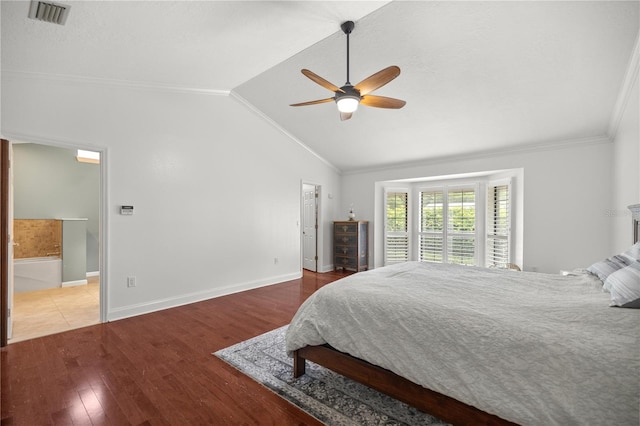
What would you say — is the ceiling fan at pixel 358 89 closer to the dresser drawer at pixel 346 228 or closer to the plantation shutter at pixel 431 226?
the dresser drawer at pixel 346 228

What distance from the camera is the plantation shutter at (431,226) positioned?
5937 mm

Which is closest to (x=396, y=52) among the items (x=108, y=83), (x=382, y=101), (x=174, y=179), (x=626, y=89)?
(x=382, y=101)

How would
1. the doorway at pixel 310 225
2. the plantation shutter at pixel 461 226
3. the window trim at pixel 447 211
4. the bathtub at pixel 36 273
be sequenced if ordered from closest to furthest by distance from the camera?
1. the bathtub at pixel 36 273
2. the window trim at pixel 447 211
3. the plantation shutter at pixel 461 226
4. the doorway at pixel 310 225

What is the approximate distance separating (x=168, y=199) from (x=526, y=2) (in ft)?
14.4

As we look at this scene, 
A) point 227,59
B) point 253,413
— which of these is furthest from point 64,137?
point 253,413

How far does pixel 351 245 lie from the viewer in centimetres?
631

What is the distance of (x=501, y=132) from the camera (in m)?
4.19

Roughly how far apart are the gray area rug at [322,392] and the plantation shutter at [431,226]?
4.36 meters

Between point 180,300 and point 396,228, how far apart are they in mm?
4468

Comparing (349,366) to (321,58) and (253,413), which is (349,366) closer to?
(253,413)

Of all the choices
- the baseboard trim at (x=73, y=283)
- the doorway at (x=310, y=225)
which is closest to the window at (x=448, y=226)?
the doorway at (x=310, y=225)

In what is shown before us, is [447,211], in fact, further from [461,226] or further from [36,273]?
[36,273]

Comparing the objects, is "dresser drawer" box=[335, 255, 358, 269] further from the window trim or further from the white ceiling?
the white ceiling

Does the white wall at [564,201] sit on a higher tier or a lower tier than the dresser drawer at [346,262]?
higher
